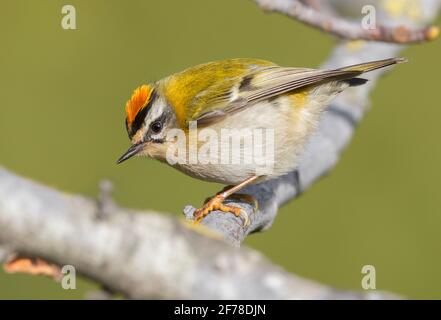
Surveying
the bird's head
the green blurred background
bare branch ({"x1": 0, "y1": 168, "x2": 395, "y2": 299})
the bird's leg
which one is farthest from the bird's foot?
the green blurred background

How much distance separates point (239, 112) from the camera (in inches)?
105

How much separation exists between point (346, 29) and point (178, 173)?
6.08 feet

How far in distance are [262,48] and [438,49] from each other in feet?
3.71

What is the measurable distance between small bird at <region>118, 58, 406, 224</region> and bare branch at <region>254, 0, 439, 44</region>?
140 millimetres

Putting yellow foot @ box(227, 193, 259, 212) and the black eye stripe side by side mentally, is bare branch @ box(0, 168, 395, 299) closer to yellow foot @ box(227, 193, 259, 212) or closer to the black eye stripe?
yellow foot @ box(227, 193, 259, 212)

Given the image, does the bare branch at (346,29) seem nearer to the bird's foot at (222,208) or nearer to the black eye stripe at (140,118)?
the black eye stripe at (140,118)

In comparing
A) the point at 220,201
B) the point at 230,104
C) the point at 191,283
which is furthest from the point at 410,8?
the point at 191,283

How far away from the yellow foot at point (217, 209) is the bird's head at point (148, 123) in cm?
34

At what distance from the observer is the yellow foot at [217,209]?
86.0 inches

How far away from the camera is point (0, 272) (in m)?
3.51

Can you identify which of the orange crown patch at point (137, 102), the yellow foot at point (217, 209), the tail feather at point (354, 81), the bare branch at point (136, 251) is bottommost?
the bare branch at point (136, 251)

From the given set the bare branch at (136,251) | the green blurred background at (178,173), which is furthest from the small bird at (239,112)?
the bare branch at (136,251)

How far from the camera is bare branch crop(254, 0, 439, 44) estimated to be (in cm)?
243

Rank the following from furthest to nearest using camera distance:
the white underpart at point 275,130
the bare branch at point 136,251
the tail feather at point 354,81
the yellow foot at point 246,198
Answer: the tail feather at point 354,81 < the white underpart at point 275,130 < the yellow foot at point 246,198 < the bare branch at point 136,251
